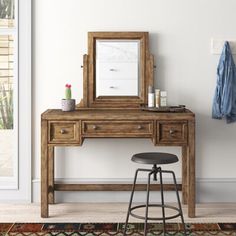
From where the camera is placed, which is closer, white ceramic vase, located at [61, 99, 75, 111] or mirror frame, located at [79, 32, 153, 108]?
white ceramic vase, located at [61, 99, 75, 111]

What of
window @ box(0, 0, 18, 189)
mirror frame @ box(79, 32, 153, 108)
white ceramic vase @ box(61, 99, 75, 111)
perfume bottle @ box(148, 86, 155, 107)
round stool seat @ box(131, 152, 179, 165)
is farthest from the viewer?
window @ box(0, 0, 18, 189)

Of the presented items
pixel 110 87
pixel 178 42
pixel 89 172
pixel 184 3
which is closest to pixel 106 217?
pixel 89 172

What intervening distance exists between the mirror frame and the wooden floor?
0.86 metres

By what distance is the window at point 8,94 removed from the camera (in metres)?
4.05

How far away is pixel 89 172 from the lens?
406 centimetres

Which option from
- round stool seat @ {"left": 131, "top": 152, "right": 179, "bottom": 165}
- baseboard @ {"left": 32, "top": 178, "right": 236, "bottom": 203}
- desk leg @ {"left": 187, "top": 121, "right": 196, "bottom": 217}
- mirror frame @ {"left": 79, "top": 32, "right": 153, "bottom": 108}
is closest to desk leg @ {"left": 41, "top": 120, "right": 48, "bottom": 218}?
baseboard @ {"left": 32, "top": 178, "right": 236, "bottom": 203}

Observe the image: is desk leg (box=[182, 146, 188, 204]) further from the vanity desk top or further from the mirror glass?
the mirror glass

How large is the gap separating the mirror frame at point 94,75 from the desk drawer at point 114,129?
439 mm

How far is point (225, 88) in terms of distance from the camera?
390 centimetres

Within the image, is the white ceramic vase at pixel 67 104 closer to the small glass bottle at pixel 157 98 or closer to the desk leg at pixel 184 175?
the small glass bottle at pixel 157 98

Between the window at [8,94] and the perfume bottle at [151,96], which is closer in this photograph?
the perfume bottle at [151,96]

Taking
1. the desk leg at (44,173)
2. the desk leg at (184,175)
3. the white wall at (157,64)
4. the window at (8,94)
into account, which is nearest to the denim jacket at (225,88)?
the white wall at (157,64)

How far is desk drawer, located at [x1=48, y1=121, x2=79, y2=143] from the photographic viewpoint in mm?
3553

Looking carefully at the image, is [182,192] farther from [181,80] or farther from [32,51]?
[32,51]
